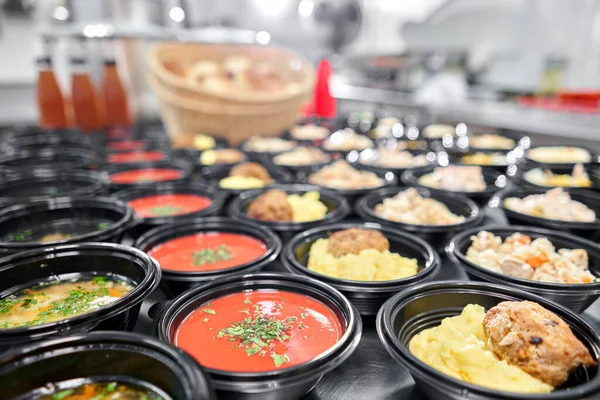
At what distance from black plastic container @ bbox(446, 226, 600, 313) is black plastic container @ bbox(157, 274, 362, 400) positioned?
2.07 ft

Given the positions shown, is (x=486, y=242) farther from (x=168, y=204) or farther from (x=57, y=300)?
(x=168, y=204)

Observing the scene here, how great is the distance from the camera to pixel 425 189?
2.96m

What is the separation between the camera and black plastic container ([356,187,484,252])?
2260 millimetres

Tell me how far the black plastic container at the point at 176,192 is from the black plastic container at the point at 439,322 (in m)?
1.36

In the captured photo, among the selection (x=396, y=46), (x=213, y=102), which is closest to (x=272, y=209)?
(x=213, y=102)

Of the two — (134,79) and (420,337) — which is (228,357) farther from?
(134,79)

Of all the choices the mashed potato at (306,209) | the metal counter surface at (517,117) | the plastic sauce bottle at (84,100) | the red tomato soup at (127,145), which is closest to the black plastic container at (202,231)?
the mashed potato at (306,209)

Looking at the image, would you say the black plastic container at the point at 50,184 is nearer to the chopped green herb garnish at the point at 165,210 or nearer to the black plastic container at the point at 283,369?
the chopped green herb garnish at the point at 165,210

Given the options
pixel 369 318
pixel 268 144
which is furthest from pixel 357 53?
pixel 369 318

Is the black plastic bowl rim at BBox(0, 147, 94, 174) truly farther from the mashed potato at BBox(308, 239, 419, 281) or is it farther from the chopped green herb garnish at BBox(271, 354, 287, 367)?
the chopped green herb garnish at BBox(271, 354, 287, 367)

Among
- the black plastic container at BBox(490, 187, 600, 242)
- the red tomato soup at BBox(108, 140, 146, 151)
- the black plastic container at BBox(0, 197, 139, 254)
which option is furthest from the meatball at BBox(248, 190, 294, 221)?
the red tomato soup at BBox(108, 140, 146, 151)

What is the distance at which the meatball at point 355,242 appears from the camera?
1953 millimetres

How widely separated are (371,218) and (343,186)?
69 centimetres

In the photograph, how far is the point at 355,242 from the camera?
197cm
